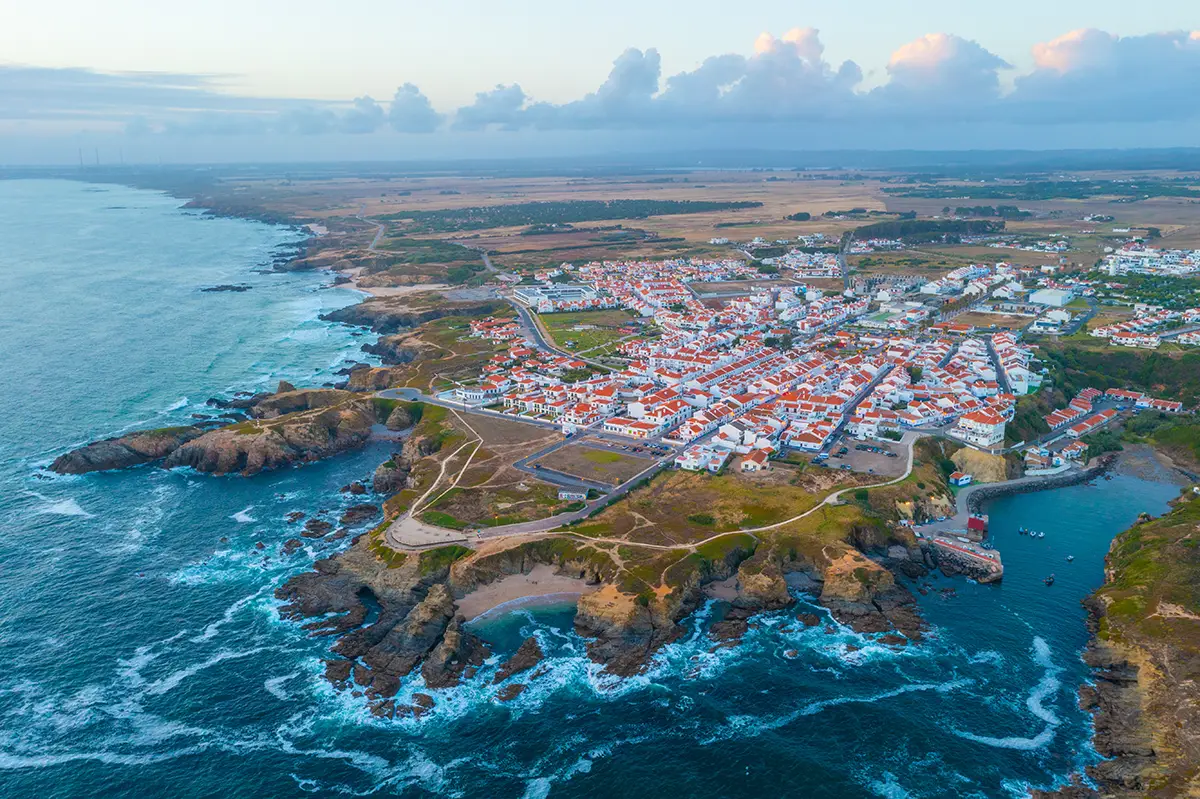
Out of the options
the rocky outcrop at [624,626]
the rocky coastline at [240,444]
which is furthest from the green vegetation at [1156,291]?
the rocky coastline at [240,444]

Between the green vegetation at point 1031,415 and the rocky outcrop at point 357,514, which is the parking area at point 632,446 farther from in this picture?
the green vegetation at point 1031,415

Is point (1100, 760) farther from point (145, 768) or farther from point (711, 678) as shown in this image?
point (145, 768)

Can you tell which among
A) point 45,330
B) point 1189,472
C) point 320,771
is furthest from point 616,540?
point 45,330

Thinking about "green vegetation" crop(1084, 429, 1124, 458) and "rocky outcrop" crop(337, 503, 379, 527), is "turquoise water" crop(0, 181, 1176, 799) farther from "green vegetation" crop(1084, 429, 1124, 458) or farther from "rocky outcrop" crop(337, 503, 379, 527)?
"green vegetation" crop(1084, 429, 1124, 458)

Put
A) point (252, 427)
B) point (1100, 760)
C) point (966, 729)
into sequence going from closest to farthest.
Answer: point (1100, 760), point (966, 729), point (252, 427)

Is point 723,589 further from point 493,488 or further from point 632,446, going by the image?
point 632,446

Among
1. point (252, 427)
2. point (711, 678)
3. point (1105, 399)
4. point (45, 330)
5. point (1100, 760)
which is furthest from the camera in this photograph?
point (45, 330)

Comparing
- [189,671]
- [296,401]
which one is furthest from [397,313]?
[189,671]
